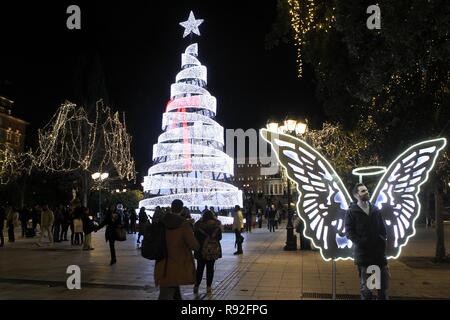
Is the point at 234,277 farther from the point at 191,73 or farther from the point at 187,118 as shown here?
the point at 191,73

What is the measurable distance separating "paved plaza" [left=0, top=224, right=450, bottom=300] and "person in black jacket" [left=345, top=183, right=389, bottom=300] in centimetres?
199

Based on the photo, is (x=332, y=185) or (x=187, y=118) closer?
(x=332, y=185)

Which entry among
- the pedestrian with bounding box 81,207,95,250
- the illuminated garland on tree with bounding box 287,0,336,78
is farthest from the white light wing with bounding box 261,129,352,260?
the pedestrian with bounding box 81,207,95,250

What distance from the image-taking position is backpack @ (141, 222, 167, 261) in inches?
285

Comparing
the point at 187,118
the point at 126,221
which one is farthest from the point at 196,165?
the point at 126,221

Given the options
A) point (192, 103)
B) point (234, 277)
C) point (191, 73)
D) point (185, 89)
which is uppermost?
point (191, 73)

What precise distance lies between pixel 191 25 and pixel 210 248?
2956cm

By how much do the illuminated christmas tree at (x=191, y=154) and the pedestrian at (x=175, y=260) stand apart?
89.7ft

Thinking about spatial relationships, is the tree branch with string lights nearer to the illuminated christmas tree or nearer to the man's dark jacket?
the illuminated christmas tree

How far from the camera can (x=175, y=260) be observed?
7340 mm

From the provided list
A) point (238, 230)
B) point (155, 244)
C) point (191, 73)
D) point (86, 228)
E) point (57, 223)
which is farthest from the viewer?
point (191, 73)

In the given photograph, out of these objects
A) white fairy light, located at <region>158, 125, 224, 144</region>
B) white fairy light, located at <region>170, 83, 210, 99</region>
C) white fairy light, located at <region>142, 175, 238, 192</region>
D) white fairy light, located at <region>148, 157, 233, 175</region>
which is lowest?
white fairy light, located at <region>142, 175, 238, 192</region>

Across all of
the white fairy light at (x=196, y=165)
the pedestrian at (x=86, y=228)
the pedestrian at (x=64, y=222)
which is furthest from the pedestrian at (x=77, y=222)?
the white fairy light at (x=196, y=165)

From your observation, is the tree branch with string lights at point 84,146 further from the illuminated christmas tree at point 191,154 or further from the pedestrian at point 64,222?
the pedestrian at point 64,222
